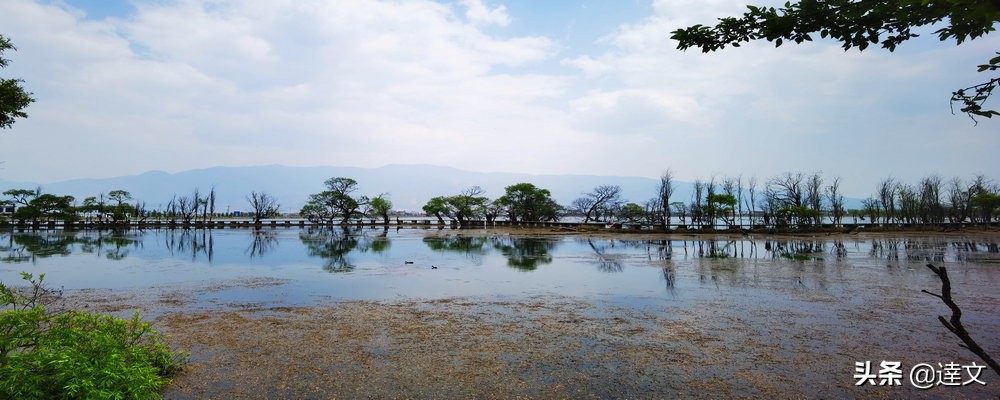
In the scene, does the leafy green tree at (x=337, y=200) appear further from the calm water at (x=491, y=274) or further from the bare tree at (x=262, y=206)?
the calm water at (x=491, y=274)

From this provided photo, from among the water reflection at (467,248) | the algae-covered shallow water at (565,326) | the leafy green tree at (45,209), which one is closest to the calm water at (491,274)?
the algae-covered shallow water at (565,326)

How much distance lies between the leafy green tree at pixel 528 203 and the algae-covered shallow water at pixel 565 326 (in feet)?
153

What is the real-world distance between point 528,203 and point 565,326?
55.7 m

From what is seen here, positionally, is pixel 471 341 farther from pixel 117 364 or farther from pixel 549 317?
pixel 117 364

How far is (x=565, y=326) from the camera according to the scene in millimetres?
8945

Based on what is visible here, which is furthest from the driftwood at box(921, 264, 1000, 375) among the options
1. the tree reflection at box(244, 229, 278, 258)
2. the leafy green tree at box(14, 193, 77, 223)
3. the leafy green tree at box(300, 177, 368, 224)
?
the leafy green tree at box(14, 193, 77, 223)

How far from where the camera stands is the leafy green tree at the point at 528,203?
64.6 metres

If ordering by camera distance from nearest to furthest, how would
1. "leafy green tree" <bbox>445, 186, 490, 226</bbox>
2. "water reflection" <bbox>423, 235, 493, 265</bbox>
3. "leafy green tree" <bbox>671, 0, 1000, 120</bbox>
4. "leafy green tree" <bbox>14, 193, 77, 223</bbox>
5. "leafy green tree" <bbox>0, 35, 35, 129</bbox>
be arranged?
"leafy green tree" <bbox>671, 0, 1000, 120</bbox> < "leafy green tree" <bbox>0, 35, 35, 129</bbox> < "water reflection" <bbox>423, 235, 493, 265</bbox> < "leafy green tree" <bbox>14, 193, 77, 223</bbox> < "leafy green tree" <bbox>445, 186, 490, 226</bbox>

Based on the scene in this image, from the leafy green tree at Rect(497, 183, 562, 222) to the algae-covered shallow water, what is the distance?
153 ft

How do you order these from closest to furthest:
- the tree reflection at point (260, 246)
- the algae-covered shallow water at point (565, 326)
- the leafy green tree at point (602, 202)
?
1. the algae-covered shallow water at point (565, 326)
2. the tree reflection at point (260, 246)
3. the leafy green tree at point (602, 202)

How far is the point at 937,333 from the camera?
802cm

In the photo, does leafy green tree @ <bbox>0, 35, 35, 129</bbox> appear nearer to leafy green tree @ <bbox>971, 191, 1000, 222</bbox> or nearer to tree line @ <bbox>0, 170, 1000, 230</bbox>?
tree line @ <bbox>0, 170, 1000, 230</bbox>

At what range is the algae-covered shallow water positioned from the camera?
19.5 ft

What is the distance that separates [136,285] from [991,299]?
77.0ft
